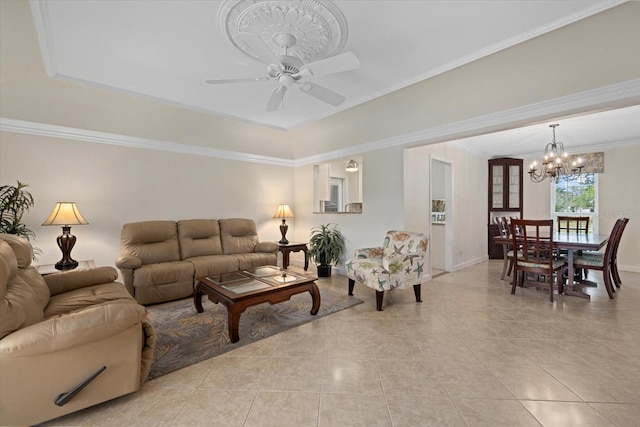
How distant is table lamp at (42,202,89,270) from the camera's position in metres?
3.13

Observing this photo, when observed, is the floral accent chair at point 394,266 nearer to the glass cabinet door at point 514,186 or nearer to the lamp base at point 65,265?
the lamp base at point 65,265

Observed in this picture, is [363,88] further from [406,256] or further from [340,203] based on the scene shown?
[340,203]

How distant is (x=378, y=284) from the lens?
332 centimetres

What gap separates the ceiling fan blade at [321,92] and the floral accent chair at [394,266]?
1953 millimetres

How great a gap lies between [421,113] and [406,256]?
6.18ft

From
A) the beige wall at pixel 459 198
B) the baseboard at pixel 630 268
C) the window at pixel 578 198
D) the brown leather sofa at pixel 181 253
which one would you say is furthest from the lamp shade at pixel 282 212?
the baseboard at pixel 630 268

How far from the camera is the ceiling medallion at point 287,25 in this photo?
83.1 inches

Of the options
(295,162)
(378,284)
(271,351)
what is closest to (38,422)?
(271,351)

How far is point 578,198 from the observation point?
19.8 feet

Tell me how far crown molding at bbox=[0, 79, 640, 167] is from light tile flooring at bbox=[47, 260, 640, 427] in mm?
2137

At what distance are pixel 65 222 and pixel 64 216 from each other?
0.24 feet

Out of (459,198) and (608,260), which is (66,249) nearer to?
(459,198)

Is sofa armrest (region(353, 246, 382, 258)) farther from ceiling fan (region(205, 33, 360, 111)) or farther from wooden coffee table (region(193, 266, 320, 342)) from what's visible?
ceiling fan (region(205, 33, 360, 111))

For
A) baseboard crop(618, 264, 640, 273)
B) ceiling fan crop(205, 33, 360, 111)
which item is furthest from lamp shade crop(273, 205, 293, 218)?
baseboard crop(618, 264, 640, 273)
